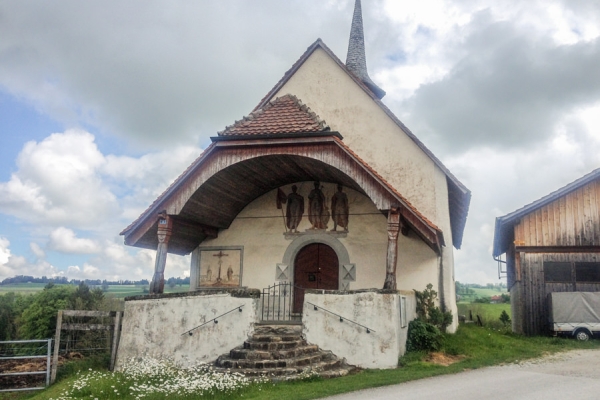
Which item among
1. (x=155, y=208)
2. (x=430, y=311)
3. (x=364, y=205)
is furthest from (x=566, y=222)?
(x=155, y=208)

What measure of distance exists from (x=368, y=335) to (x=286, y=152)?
4382 mm

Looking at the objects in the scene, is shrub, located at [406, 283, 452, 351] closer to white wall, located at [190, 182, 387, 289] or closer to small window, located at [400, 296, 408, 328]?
small window, located at [400, 296, 408, 328]

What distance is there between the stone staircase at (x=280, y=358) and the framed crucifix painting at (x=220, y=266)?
4.49 metres

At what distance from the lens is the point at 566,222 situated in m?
16.5

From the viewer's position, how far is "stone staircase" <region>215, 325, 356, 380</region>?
31.2 ft

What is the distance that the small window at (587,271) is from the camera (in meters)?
16.3

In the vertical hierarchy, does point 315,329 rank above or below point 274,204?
below

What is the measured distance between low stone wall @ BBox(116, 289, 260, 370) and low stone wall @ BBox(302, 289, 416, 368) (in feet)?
4.22

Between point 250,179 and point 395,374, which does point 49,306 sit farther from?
point 395,374

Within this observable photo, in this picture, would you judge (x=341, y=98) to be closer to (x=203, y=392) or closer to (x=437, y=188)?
(x=437, y=188)

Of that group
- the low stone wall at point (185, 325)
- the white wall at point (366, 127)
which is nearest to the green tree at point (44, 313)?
the low stone wall at point (185, 325)

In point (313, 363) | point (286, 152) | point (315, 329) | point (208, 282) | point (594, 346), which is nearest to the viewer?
point (313, 363)

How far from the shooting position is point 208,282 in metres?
15.6

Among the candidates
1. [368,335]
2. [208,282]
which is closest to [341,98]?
[208,282]
